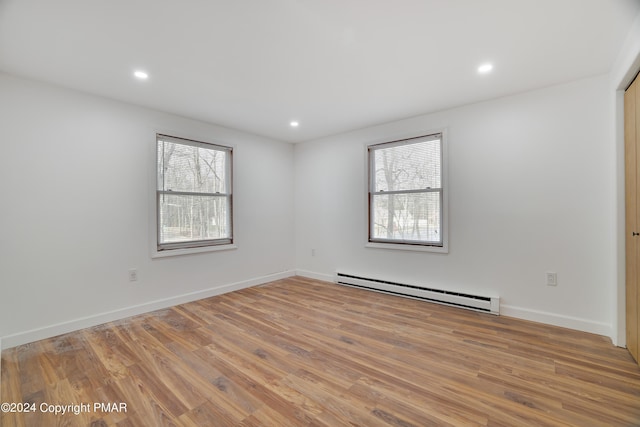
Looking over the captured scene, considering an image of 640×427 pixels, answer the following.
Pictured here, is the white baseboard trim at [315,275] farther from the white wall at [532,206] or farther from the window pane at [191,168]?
the window pane at [191,168]

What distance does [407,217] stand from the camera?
12.6ft

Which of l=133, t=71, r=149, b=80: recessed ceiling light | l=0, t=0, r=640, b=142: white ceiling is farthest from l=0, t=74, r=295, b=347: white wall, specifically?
l=133, t=71, r=149, b=80: recessed ceiling light

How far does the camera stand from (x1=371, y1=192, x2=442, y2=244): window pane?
142 inches

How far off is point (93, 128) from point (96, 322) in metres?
2.01

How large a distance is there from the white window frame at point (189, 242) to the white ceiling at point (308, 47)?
22.4 inches

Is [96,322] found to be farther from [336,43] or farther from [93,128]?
[336,43]

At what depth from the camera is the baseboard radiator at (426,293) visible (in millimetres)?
3113

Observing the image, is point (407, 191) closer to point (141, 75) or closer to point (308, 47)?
point (308, 47)

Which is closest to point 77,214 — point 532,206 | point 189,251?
point 189,251

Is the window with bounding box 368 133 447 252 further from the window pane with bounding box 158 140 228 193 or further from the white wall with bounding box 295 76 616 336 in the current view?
the window pane with bounding box 158 140 228 193

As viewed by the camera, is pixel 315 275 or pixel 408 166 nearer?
pixel 408 166

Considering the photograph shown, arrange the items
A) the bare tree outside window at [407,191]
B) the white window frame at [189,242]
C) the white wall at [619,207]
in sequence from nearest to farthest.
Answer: the white wall at [619,207] < the white window frame at [189,242] < the bare tree outside window at [407,191]

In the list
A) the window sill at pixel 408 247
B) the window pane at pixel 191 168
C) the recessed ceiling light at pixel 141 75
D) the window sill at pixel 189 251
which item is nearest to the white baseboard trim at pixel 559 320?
the window sill at pixel 408 247

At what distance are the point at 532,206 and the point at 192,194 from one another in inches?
158
